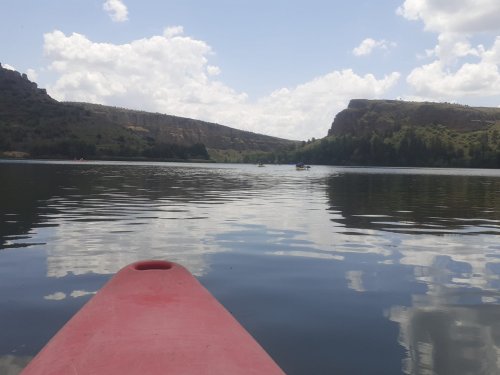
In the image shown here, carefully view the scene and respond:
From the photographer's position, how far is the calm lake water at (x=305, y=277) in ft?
27.3

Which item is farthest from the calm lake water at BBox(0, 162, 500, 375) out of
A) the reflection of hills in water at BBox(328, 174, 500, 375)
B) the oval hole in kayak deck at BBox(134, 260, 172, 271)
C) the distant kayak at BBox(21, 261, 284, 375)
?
the oval hole in kayak deck at BBox(134, 260, 172, 271)

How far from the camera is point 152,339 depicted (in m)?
5.33

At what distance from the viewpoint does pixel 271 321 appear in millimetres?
9789

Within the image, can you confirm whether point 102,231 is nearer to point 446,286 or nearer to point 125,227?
point 125,227

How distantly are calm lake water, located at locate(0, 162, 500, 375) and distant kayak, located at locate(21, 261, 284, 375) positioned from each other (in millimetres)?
2006

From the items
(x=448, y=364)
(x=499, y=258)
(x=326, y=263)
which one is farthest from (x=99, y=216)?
(x=448, y=364)

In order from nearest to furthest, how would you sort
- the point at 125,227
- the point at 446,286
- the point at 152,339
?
the point at 152,339, the point at 446,286, the point at 125,227

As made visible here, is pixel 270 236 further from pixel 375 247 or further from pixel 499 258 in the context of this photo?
pixel 499 258

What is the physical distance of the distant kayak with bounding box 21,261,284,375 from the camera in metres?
4.71

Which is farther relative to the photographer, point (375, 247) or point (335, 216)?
point (335, 216)

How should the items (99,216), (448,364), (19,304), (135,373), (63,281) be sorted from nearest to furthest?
(135,373) < (448,364) < (19,304) < (63,281) < (99,216)

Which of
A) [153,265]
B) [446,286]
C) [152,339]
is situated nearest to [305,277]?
[446,286]

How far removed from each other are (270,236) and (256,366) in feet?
52.6

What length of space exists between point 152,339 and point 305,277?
880cm
